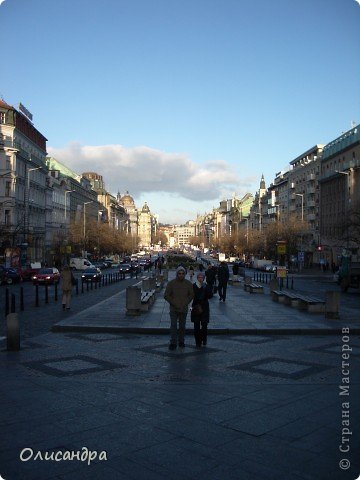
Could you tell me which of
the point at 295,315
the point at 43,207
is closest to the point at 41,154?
the point at 43,207

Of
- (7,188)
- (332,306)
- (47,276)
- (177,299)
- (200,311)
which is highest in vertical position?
(7,188)

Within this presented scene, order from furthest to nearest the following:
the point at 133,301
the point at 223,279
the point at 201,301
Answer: the point at 223,279, the point at 133,301, the point at 201,301

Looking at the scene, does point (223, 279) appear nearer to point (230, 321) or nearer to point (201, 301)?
point (230, 321)

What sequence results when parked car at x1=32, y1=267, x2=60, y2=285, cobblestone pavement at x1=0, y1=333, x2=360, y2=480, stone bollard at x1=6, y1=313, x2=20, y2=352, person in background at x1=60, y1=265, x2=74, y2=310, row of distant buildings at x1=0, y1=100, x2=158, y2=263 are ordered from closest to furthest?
cobblestone pavement at x1=0, y1=333, x2=360, y2=480, stone bollard at x1=6, y1=313, x2=20, y2=352, person in background at x1=60, y1=265, x2=74, y2=310, parked car at x1=32, y1=267, x2=60, y2=285, row of distant buildings at x1=0, y1=100, x2=158, y2=263

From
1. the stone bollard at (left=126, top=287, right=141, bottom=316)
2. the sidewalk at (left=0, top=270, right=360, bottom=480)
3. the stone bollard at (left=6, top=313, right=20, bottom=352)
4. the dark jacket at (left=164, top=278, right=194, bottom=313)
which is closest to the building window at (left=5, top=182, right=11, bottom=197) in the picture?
the stone bollard at (left=126, top=287, right=141, bottom=316)

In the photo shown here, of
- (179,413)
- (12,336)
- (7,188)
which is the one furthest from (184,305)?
(7,188)

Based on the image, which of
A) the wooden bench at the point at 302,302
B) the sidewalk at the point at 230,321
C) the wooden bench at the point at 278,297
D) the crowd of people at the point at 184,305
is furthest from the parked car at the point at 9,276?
the crowd of people at the point at 184,305

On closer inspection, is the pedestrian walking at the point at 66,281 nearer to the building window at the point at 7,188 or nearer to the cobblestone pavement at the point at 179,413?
the cobblestone pavement at the point at 179,413

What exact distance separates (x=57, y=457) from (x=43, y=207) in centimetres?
8608

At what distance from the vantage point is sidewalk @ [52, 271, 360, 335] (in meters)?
15.4

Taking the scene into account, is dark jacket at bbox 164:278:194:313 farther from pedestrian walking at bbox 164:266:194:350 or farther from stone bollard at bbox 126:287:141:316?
stone bollard at bbox 126:287:141:316

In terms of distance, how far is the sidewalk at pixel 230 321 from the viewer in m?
15.4

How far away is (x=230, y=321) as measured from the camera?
17.3 meters

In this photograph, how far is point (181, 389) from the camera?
8602mm
